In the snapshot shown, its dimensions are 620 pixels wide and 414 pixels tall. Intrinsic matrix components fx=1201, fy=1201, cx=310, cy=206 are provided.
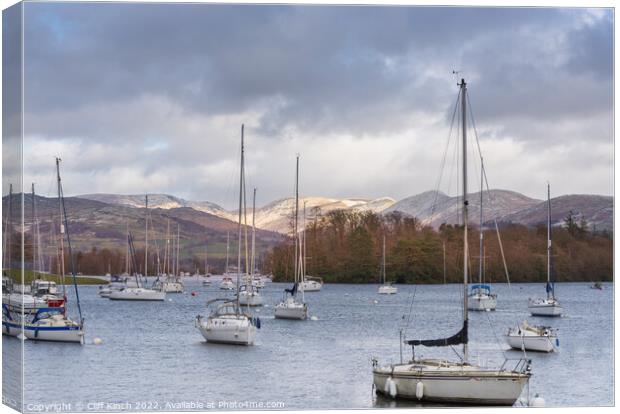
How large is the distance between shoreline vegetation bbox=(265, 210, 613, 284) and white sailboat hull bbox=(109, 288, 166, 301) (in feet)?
28.2

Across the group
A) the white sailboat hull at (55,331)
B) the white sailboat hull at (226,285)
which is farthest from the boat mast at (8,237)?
the white sailboat hull at (226,285)

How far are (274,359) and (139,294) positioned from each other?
39645 mm

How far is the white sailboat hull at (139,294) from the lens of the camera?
71.6m

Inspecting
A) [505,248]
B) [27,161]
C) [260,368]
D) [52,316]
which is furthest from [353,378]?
[505,248]

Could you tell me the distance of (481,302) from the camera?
57688 mm

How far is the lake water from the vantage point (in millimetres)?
23234

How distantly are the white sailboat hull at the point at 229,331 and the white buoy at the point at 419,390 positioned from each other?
570 inches

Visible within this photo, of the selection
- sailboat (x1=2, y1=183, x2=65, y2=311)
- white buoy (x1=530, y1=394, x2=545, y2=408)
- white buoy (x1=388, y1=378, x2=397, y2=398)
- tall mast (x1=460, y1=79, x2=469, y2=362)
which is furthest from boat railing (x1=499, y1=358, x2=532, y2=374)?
sailboat (x1=2, y1=183, x2=65, y2=311)

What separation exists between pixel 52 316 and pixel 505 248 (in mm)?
38795

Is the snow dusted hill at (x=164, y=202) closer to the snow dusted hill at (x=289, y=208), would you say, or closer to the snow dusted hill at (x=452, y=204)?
the snow dusted hill at (x=289, y=208)

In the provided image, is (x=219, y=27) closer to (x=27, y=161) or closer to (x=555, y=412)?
(x=27, y=161)

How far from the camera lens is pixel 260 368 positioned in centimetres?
3177

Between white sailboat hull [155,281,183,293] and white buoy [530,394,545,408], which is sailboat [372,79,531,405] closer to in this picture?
white buoy [530,394,545,408]

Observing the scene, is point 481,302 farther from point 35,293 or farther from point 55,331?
point 35,293
